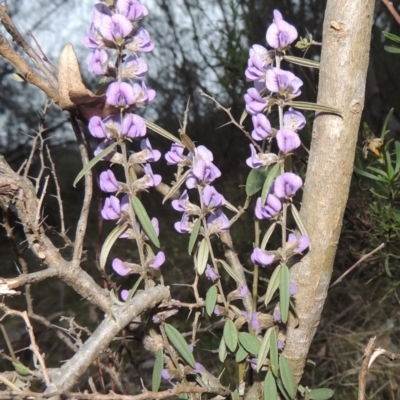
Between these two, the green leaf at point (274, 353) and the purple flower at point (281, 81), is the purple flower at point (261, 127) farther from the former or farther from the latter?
the green leaf at point (274, 353)

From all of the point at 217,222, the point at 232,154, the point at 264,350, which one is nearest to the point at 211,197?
the point at 217,222

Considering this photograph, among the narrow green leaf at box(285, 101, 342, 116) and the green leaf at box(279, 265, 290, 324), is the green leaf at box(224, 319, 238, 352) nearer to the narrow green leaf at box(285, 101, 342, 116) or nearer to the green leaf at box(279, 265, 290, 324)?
the green leaf at box(279, 265, 290, 324)

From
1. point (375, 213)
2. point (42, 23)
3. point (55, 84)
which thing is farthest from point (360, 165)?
point (42, 23)

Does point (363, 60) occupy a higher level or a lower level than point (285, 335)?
higher

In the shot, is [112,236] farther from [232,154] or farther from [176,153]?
[232,154]

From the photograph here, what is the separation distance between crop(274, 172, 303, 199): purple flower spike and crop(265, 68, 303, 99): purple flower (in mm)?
63

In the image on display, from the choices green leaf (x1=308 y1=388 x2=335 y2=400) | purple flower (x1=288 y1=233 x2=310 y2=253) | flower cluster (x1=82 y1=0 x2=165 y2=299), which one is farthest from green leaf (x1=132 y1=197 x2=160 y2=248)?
green leaf (x1=308 y1=388 x2=335 y2=400)

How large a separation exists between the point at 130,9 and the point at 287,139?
0.50ft

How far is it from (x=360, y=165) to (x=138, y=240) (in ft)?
1.31

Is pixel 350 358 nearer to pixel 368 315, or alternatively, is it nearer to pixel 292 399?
pixel 368 315

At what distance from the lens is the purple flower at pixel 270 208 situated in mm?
420

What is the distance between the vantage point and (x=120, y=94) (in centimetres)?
39

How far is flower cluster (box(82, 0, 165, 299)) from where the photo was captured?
0.39 meters

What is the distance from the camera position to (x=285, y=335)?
47 cm
